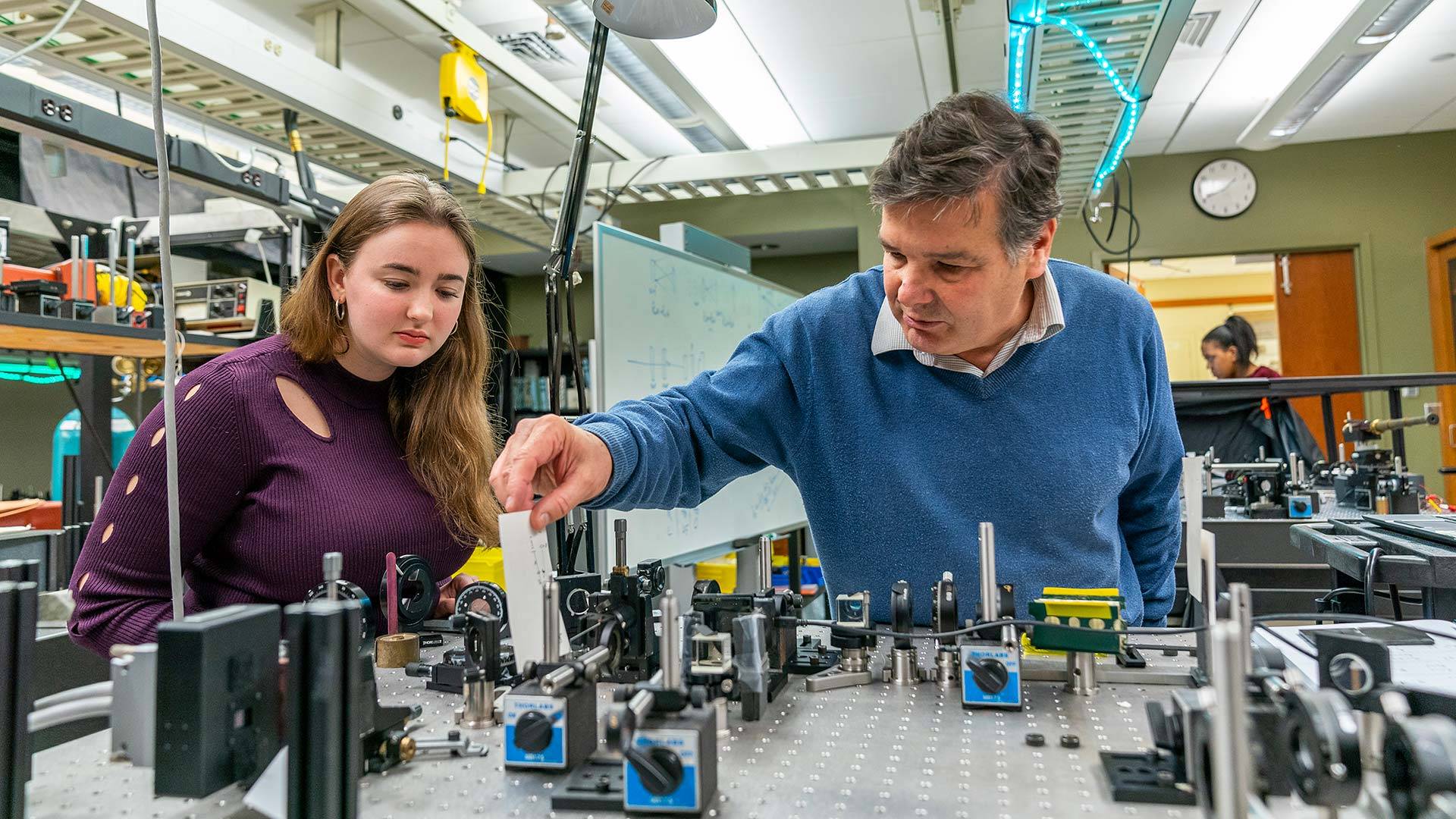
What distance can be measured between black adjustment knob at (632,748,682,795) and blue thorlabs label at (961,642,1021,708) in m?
0.32

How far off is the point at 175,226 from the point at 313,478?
2145 millimetres

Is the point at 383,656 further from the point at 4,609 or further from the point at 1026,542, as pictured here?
the point at 1026,542

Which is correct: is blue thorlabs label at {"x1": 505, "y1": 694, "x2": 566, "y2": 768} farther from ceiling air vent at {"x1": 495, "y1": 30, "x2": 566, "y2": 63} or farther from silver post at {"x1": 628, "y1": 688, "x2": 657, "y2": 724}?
ceiling air vent at {"x1": 495, "y1": 30, "x2": 566, "y2": 63}

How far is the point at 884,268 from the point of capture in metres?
1.26

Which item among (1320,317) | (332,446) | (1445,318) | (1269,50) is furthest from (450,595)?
(1445,318)

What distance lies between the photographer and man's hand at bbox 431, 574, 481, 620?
126 cm

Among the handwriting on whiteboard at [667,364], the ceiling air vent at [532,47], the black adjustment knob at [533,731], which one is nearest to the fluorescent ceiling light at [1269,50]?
the handwriting on whiteboard at [667,364]

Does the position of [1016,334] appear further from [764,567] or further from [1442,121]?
[1442,121]

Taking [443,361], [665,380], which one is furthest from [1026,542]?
[665,380]

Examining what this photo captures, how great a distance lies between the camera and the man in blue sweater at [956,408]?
111cm

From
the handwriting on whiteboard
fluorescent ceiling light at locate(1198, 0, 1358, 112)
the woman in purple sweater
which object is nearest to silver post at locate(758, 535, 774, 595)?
the woman in purple sweater

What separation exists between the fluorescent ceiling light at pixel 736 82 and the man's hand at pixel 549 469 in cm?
260

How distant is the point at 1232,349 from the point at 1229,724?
459 centimetres

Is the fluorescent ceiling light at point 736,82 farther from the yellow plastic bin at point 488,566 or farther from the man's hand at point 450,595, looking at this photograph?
the man's hand at point 450,595
